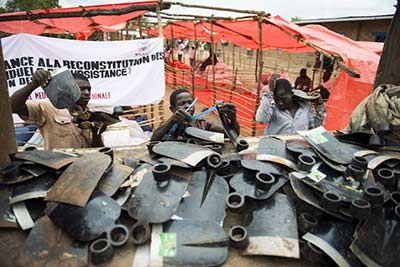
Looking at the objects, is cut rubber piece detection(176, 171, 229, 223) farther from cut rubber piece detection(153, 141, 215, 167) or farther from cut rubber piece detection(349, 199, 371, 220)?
cut rubber piece detection(349, 199, 371, 220)

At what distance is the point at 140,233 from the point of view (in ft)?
3.34

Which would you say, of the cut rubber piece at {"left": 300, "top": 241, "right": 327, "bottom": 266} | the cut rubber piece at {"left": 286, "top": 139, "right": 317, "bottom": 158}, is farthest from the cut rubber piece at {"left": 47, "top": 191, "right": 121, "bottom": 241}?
the cut rubber piece at {"left": 286, "top": 139, "right": 317, "bottom": 158}

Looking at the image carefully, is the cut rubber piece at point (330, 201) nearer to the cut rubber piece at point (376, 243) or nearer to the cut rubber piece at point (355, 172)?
the cut rubber piece at point (376, 243)

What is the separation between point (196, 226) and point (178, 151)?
44 centimetres

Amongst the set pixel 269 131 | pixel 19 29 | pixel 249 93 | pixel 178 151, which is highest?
pixel 19 29

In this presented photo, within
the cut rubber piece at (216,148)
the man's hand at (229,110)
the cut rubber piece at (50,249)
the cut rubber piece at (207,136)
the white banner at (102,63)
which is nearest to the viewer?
the cut rubber piece at (50,249)

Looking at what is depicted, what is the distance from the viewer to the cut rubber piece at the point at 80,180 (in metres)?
0.97

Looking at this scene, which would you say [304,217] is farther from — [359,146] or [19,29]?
[19,29]

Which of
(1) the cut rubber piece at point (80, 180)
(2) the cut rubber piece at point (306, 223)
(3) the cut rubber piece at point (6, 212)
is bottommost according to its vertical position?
(2) the cut rubber piece at point (306, 223)

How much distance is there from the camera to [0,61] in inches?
47.9

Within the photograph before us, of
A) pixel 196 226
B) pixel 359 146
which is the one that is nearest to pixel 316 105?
pixel 359 146

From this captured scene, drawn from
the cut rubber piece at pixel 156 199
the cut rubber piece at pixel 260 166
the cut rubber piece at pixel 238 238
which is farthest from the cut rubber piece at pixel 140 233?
the cut rubber piece at pixel 260 166

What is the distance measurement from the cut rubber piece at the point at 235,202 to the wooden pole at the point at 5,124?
43.8 inches

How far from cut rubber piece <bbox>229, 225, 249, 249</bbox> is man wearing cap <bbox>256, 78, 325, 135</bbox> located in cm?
186
